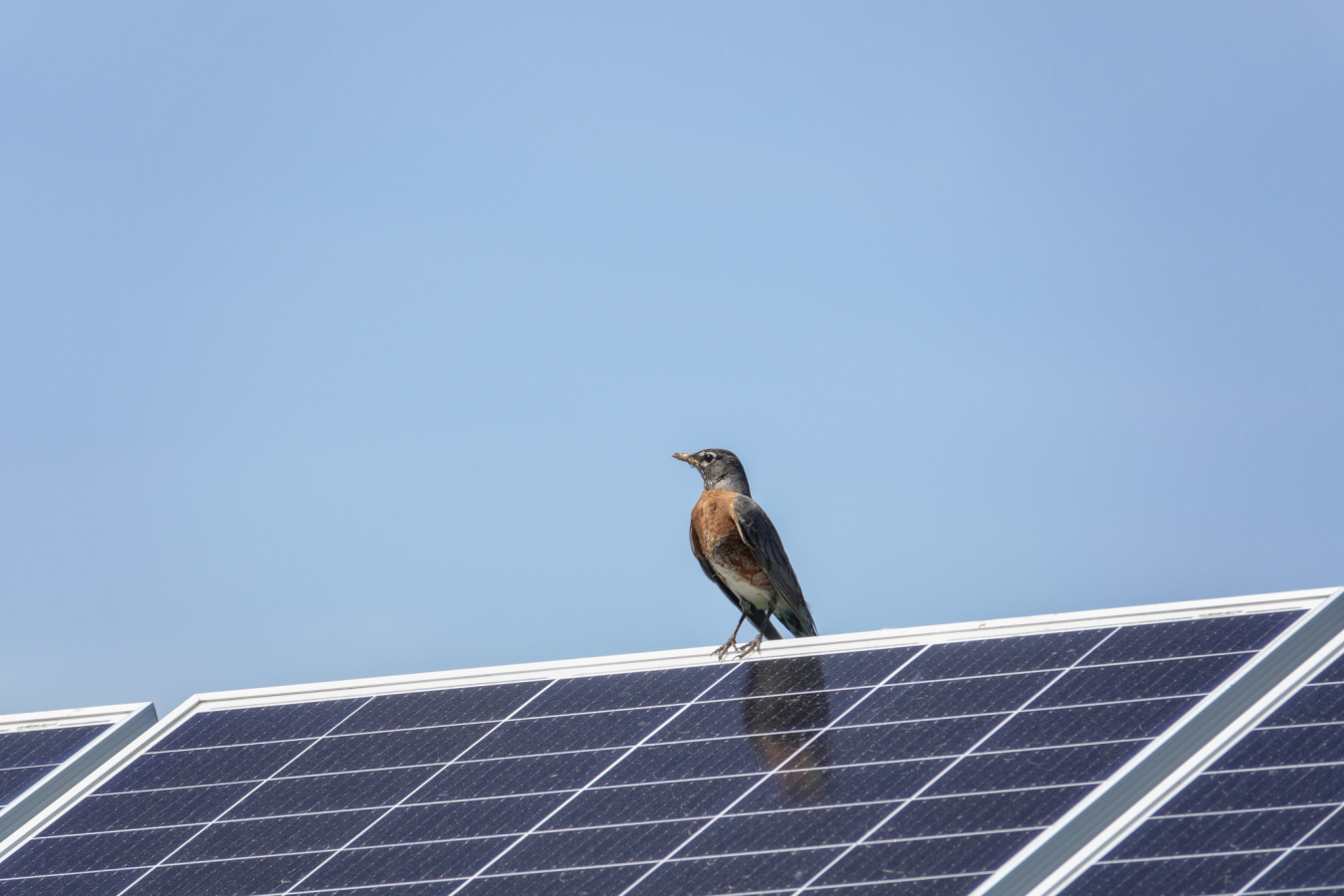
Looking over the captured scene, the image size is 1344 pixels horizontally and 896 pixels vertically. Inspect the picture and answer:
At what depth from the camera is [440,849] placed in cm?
935

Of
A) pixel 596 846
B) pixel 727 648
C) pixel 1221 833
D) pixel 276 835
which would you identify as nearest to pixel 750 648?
pixel 727 648

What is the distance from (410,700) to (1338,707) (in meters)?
6.45

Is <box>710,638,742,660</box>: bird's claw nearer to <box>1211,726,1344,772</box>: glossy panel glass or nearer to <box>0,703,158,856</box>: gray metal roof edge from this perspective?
<box>1211,726,1344,772</box>: glossy panel glass

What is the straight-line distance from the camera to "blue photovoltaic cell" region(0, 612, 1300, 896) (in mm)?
8469

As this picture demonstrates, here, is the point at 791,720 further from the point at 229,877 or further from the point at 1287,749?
the point at 229,877

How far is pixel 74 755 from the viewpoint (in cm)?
1183

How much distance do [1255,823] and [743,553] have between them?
5.41 meters

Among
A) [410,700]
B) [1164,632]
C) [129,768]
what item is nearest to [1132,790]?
[1164,632]

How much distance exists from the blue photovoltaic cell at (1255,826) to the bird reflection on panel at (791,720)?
1.98 meters

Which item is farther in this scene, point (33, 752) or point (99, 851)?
point (33, 752)

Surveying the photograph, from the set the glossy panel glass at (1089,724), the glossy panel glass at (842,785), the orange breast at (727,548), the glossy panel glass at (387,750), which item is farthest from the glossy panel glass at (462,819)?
the orange breast at (727,548)

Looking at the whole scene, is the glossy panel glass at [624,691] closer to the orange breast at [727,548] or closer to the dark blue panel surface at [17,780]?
the orange breast at [727,548]

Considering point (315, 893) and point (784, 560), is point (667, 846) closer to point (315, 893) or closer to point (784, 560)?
point (315, 893)

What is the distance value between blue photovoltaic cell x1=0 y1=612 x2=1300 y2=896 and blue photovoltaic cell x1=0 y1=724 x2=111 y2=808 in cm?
70
